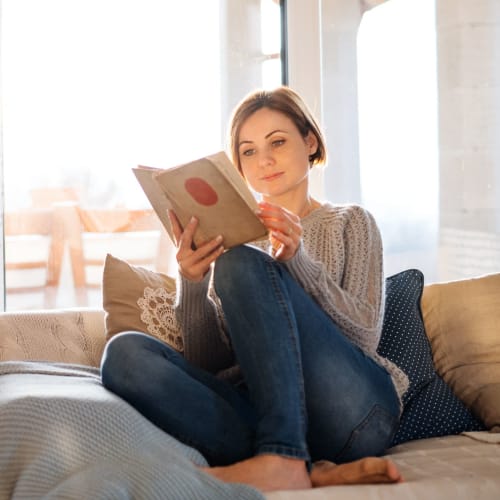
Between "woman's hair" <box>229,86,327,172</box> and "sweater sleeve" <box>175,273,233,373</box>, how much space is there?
0.41 metres

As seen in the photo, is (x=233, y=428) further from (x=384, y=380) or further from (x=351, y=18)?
(x=351, y=18)

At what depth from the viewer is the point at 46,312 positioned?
2.27 m

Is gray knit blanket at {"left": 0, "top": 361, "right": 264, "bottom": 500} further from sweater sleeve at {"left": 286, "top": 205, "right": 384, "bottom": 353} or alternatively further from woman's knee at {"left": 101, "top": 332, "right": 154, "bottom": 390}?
sweater sleeve at {"left": 286, "top": 205, "right": 384, "bottom": 353}

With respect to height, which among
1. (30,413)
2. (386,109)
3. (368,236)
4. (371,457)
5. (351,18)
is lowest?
(371,457)

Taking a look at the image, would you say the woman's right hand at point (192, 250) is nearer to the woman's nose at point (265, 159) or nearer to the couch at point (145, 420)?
the couch at point (145, 420)

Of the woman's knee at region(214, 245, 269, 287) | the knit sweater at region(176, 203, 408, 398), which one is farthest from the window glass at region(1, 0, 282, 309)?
the woman's knee at region(214, 245, 269, 287)

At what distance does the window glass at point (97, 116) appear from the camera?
3098 mm

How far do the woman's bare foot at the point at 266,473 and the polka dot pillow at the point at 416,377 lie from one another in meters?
0.51

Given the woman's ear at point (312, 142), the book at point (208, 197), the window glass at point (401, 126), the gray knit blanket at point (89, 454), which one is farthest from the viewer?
the window glass at point (401, 126)

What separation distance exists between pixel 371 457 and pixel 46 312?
95 centimetres

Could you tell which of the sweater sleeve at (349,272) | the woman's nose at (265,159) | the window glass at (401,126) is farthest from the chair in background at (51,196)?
the sweater sleeve at (349,272)

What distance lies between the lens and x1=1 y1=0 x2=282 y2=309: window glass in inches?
122

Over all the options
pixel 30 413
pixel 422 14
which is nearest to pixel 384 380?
pixel 30 413

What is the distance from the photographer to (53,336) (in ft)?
7.23
